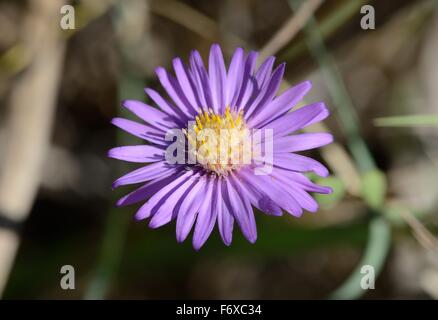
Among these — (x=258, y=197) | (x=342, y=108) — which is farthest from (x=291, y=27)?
(x=258, y=197)

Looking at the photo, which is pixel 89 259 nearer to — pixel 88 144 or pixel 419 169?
pixel 88 144

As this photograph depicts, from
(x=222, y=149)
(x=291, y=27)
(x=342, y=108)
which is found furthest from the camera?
(x=291, y=27)

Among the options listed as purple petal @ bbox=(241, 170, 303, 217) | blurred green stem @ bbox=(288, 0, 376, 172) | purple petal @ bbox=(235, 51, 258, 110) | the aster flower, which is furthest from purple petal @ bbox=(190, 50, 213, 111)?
blurred green stem @ bbox=(288, 0, 376, 172)

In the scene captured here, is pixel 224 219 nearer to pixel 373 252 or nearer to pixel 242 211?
pixel 242 211

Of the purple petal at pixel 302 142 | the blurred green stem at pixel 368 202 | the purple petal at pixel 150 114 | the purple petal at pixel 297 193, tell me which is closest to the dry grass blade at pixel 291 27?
the blurred green stem at pixel 368 202

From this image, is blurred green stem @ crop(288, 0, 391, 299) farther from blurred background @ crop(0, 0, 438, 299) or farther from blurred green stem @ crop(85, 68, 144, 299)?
blurred green stem @ crop(85, 68, 144, 299)

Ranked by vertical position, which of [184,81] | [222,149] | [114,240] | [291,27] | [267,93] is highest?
[291,27]
